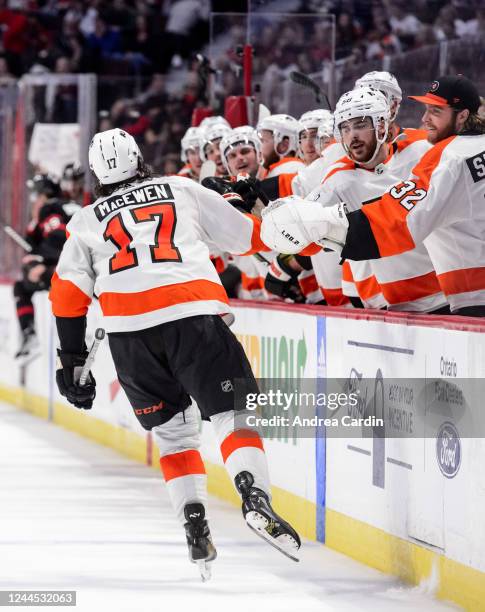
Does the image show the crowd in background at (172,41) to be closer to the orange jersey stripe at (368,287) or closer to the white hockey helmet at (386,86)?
the white hockey helmet at (386,86)

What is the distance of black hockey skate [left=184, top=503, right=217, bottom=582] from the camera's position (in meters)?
4.35

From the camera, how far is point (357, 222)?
164 inches

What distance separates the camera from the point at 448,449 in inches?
165

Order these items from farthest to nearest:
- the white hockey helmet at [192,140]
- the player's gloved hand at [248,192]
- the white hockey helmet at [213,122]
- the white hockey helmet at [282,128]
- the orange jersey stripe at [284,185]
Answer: the white hockey helmet at [192,140] < the white hockey helmet at [213,122] < the white hockey helmet at [282,128] < the orange jersey stripe at [284,185] < the player's gloved hand at [248,192]

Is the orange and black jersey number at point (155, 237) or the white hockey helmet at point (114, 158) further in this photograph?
the white hockey helmet at point (114, 158)

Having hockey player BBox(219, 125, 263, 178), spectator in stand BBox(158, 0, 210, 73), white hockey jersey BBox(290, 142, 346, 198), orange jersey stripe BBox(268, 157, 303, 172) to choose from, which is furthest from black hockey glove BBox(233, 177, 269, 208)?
spectator in stand BBox(158, 0, 210, 73)

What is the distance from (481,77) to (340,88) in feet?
3.51

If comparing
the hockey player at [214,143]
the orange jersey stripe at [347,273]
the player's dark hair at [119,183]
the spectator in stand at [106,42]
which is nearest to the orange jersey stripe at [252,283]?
the hockey player at [214,143]

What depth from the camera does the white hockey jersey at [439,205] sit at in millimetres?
4137

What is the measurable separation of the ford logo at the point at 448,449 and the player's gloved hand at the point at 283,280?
1.97 metres

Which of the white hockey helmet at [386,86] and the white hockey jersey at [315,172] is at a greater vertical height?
the white hockey helmet at [386,86]

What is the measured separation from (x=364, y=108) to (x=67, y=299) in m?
1.20

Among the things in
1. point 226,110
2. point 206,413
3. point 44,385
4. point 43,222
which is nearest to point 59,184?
point 43,222

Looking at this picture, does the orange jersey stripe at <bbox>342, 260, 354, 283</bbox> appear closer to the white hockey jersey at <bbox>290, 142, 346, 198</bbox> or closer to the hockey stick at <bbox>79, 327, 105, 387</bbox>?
the white hockey jersey at <bbox>290, 142, 346, 198</bbox>
